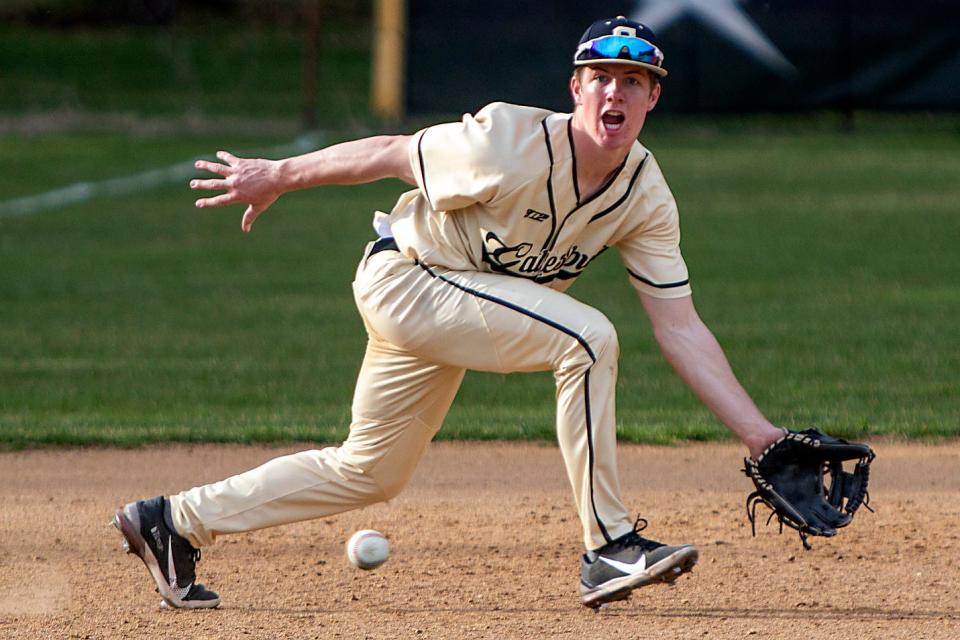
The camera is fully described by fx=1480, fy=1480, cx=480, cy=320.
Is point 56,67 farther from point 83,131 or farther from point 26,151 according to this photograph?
point 26,151

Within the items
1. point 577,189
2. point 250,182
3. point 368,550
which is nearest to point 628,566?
point 368,550

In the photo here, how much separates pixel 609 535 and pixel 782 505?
1.92 feet

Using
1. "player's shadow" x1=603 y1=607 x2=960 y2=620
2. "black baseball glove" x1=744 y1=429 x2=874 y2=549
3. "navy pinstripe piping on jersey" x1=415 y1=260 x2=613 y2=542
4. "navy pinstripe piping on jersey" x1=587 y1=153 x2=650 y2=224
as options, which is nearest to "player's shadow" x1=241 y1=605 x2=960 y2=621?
"player's shadow" x1=603 y1=607 x2=960 y2=620

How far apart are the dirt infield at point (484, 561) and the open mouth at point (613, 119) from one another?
4.91ft

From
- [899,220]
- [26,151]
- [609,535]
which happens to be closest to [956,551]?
[609,535]

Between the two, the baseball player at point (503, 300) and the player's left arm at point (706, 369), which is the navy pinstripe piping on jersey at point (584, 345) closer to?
the baseball player at point (503, 300)

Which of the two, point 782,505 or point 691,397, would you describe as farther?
point 691,397

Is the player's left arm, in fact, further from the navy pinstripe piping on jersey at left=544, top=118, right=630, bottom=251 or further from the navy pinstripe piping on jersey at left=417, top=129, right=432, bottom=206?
the navy pinstripe piping on jersey at left=417, top=129, right=432, bottom=206

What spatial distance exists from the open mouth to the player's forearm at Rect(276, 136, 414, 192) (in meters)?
0.62

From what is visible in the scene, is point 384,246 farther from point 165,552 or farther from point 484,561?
point 484,561

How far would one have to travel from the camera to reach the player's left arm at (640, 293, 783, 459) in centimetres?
453

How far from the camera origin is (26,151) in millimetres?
20688

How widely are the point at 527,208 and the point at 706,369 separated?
0.77m

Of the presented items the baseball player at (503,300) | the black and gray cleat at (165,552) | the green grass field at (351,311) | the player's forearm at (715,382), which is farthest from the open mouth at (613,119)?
the green grass field at (351,311)
